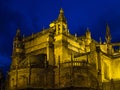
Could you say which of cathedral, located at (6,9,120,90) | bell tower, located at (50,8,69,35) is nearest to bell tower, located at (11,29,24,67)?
cathedral, located at (6,9,120,90)

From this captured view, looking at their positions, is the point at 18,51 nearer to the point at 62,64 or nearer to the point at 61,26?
the point at 61,26

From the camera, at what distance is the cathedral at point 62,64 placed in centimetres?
5768

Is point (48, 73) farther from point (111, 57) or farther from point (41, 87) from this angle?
point (111, 57)

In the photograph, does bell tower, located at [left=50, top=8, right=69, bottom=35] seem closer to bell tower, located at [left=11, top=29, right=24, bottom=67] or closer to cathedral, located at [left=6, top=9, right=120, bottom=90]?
cathedral, located at [left=6, top=9, right=120, bottom=90]

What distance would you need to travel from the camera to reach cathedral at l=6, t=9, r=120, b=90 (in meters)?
57.7

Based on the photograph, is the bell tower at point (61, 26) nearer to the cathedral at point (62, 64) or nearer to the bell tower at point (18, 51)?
the cathedral at point (62, 64)

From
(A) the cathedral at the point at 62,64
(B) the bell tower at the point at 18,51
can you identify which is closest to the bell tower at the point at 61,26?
(A) the cathedral at the point at 62,64

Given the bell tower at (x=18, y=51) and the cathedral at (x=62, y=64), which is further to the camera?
the bell tower at (x=18, y=51)

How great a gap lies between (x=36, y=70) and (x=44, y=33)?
11.2 metres

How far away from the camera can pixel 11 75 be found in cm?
6519

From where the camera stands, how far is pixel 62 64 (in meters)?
59.4

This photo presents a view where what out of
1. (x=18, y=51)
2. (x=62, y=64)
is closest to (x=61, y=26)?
(x=62, y=64)

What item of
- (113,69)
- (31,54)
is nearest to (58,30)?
(31,54)

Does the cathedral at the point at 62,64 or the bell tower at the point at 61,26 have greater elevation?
the bell tower at the point at 61,26
